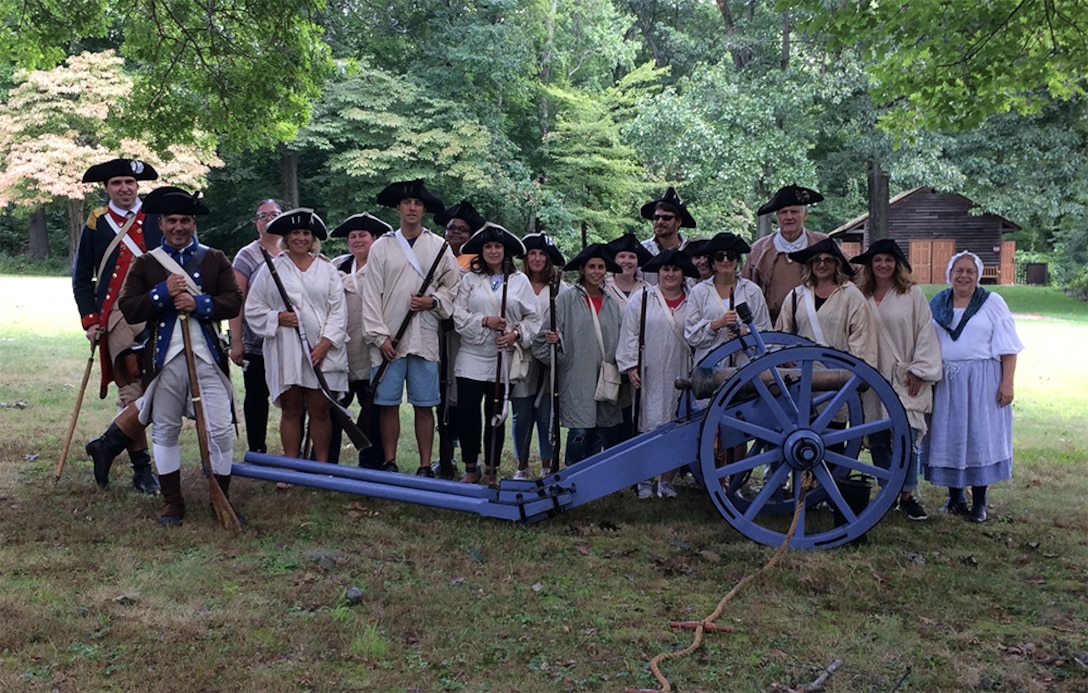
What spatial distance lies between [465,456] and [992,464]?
3285 millimetres

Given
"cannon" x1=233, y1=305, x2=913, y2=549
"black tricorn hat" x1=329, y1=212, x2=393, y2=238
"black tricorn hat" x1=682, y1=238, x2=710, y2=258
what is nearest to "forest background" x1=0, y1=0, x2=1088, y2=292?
"black tricorn hat" x1=329, y1=212, x2=393, y2=238

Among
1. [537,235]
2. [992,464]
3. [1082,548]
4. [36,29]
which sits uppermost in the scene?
[36,29]

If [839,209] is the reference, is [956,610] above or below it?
below

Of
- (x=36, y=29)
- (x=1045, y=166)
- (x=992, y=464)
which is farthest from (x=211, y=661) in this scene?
(x=1045, y=166)

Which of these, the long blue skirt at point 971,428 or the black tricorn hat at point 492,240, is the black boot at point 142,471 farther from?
the long blue skirt at point 971,428

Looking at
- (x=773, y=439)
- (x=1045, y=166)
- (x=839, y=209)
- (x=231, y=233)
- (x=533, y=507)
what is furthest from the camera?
(x=839, y=209)

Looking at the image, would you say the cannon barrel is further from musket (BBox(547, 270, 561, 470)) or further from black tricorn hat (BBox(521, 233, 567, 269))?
black tricorn hat (BBox(521, 233, 567, 269))

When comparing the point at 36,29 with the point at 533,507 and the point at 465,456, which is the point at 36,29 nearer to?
the point at 465,456

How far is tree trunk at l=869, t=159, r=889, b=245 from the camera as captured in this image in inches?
1006

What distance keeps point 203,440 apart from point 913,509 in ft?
13.9

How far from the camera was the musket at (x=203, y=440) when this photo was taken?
5.05 m

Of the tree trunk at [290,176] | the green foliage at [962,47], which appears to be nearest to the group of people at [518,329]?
the green foliage at [962,47]

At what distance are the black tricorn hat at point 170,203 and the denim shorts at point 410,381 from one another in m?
1.57

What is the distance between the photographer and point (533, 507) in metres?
5.25
